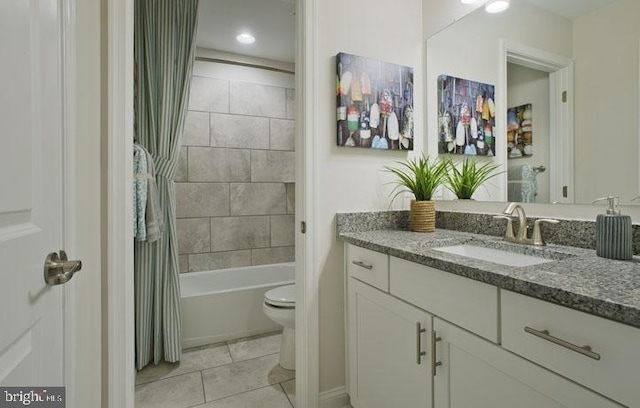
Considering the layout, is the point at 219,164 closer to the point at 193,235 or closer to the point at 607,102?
the point at 193,235

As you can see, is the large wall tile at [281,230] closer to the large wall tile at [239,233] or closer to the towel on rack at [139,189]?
the large wall tile at [239,233]

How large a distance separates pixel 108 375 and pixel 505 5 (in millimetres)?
2368

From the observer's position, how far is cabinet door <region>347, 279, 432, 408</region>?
1.06 metres

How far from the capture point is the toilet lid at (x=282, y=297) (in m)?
1.92

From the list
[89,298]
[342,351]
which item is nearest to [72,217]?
[89,298]

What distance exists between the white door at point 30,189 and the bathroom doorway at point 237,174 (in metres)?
1.45

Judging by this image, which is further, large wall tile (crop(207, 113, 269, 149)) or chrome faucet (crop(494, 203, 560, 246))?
large wall tile (crop(207, 113, 269, 149))

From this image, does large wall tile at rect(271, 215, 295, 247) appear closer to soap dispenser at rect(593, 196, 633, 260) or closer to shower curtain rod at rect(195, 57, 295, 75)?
shower curtain rod at rect(195, 57, 295, 75)

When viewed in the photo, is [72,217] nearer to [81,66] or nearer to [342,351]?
[81,66]

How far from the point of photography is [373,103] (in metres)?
1.64

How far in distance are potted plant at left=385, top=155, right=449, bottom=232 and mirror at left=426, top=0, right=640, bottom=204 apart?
0.27m

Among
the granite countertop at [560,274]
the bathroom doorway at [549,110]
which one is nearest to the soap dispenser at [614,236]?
the granite countertop at [560,274]

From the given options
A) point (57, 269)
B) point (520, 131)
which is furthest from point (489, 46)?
point (57, 269)

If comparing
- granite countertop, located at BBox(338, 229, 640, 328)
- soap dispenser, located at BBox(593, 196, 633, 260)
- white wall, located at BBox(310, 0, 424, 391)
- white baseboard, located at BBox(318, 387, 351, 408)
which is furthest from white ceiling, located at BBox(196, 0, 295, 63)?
white baseboard, located at BBox(318, 387, 351, 408)
